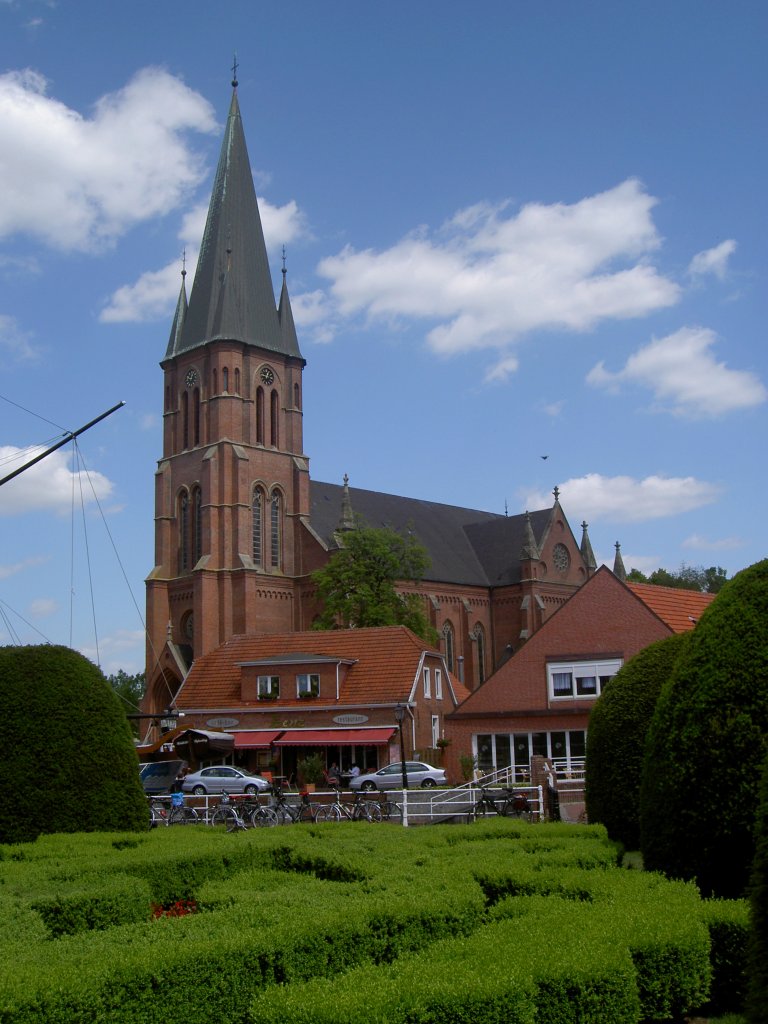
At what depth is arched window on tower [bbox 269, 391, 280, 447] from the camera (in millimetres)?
75438

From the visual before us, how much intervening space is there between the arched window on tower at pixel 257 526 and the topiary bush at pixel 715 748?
200ft

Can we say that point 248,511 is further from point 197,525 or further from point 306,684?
point 306,684

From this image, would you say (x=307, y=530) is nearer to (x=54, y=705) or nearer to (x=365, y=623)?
(x=365, y=623)

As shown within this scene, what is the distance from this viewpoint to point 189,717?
49.6 meters

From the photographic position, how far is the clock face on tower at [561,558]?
8524 centimetres

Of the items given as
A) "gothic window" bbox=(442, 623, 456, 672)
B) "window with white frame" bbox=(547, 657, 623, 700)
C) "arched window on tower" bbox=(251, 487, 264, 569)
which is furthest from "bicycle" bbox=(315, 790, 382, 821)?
"gothic window" bbox=(442, 623, 456, 672)

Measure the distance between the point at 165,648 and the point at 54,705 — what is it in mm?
53837

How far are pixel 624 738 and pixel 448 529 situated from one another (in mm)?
73569

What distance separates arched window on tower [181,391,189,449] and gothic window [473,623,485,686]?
25.4 metres

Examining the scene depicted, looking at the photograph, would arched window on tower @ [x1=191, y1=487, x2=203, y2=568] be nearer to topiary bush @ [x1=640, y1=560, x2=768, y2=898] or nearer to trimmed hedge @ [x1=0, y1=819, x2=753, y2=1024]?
trimmed hedge @ [x1=0, y1=819, x2=753, y2=1024]

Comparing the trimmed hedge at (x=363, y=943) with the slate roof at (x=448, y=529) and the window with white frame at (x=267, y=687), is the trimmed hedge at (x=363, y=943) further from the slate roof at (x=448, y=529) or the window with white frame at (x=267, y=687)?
the slate roof at (x=448, y=529)

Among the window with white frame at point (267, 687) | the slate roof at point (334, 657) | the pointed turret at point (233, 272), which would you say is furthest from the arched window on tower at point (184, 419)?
the window with white frame at point (267, 687)

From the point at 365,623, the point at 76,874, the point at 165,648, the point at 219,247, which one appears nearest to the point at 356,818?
the point at 76,874

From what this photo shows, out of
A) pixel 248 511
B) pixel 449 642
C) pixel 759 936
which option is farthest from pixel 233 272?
pixel 759 936
